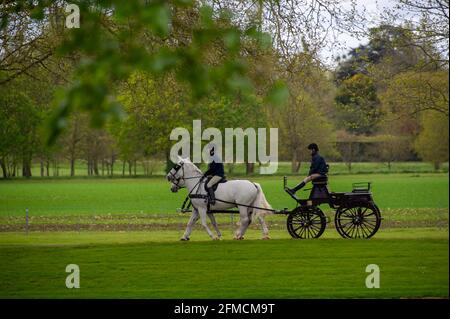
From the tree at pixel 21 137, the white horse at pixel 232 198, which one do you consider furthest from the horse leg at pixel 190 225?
the tree at pixel 21 137

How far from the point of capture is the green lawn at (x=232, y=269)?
1462 cm

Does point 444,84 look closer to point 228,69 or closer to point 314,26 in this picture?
point 314,26

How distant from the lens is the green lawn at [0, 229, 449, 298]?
48.0 feet

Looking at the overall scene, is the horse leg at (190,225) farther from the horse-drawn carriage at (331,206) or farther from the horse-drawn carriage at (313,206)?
the horse-drawn carriage at (331,206)

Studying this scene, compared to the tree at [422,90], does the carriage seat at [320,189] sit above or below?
below

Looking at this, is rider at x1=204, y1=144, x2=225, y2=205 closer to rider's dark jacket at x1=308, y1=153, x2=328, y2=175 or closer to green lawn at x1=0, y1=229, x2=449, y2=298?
green lawn at x1=0, y1=229, x2=449, y2=298

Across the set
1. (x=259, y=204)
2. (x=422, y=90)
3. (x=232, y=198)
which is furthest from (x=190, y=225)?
(x=422, y=90)

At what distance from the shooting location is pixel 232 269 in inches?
672

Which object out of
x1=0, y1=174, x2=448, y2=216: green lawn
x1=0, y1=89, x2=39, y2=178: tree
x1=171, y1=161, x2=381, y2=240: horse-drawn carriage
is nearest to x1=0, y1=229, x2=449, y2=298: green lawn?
x1=171, y1=161, x2=381, y2=240: horse-drawn carriage

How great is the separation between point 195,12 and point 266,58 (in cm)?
214

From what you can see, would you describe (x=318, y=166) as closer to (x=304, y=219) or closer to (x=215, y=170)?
(x=304, y=219)

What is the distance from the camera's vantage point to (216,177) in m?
23.8

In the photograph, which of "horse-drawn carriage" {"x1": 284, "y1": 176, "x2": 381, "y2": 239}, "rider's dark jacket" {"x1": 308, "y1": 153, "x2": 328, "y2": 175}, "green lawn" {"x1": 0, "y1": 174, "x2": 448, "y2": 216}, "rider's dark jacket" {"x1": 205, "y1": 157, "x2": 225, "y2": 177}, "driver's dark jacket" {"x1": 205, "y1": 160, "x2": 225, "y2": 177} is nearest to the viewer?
"horse-drawn carriage" {"x1": 284, "y1": 176, "x2": 381, "y2": 239}

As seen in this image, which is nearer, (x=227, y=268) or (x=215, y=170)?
(x=227, y=268)
